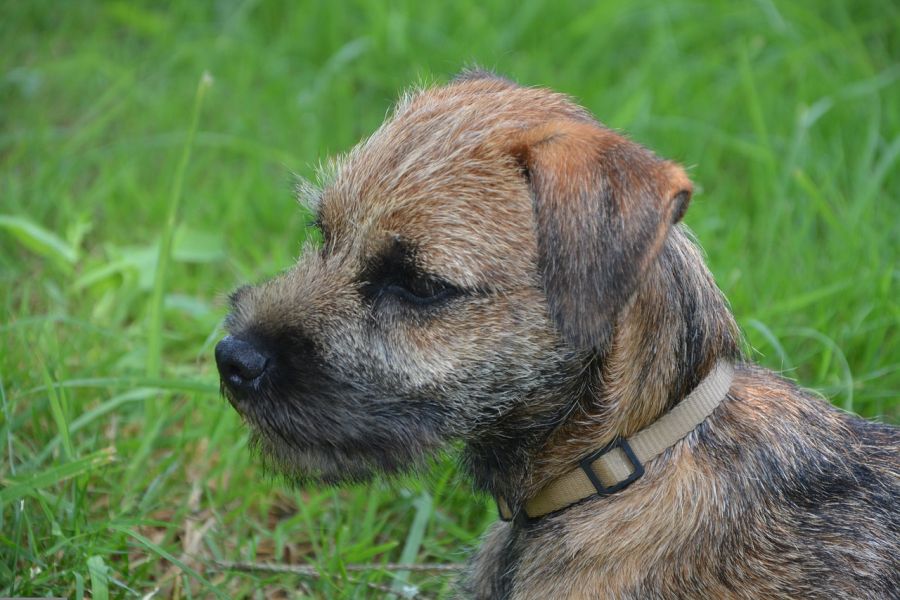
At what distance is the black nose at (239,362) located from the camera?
2684 millimetres

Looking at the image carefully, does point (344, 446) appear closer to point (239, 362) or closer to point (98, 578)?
point (239, 362)

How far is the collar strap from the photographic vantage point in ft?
8.71

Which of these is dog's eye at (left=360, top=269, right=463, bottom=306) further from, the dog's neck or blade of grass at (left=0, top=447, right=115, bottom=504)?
blade of grass at (left=0, top=447, right=115, bottom=504)

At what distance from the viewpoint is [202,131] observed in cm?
573

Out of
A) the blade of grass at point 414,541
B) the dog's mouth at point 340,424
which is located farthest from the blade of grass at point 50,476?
the blade of grass at point 414,541

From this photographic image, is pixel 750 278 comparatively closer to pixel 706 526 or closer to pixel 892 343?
pixel 892 343

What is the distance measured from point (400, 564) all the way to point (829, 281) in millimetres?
2323

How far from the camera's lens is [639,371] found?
8.67ft

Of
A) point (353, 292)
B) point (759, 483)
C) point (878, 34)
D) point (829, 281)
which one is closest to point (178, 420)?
point (353, 292)

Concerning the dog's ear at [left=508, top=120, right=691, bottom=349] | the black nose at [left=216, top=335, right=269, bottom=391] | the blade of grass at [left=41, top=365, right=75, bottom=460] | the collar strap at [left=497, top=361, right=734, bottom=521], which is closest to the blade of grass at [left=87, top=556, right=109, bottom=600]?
the blade of grass at [left=41, top=365, right=75, bottom=460]

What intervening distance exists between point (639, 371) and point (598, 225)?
420 mm

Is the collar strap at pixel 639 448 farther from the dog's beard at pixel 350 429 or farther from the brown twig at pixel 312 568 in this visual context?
the brown twig at pixel 312 568

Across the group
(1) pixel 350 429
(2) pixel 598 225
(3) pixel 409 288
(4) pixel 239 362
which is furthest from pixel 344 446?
(2) pixel 598 225

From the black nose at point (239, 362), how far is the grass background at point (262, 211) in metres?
0.52
